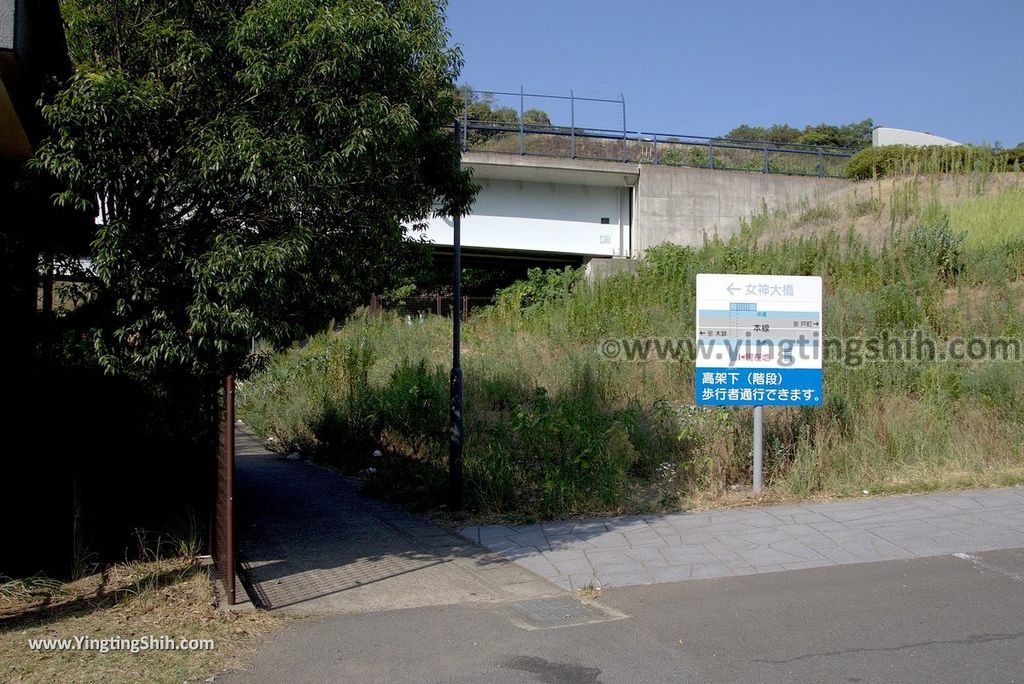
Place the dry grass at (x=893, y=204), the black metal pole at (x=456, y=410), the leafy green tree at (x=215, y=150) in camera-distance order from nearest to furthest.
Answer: the leafy green tree at (x=215, y=150) < the black metal pole at (x=456, y=410) < the dry grass at (x=893, y=204)

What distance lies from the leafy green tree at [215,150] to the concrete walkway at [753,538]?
333 centimetres

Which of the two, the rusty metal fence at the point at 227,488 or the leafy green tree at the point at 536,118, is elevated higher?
the leafy green tree at the point at 536,118

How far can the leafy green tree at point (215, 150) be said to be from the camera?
6297 millimetres

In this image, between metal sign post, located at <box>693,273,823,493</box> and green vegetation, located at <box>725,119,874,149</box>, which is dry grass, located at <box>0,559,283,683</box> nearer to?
metal sign post, located at <box>693,273,823,493</box>

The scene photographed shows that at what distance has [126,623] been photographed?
615cm

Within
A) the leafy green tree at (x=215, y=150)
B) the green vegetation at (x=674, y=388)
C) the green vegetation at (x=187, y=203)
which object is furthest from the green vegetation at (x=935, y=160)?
the leafy green tree at (x=215, y=150)

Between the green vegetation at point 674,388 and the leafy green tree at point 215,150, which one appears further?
the green vegetation at point 674,388

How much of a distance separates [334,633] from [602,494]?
4301mm

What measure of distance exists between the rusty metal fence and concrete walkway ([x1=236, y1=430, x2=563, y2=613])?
1.21ft

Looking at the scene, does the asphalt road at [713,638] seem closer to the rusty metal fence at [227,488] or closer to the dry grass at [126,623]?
the dry grass at [126,623]

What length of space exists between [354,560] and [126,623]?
2.32m

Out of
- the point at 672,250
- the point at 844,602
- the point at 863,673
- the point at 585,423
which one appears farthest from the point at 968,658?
the point at 672,250

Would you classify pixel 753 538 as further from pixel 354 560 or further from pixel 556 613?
pixel 354 560

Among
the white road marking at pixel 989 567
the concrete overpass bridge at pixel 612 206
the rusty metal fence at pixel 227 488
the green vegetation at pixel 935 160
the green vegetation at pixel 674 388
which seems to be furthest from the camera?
the concrete overpass bridge at pixel 612 206
